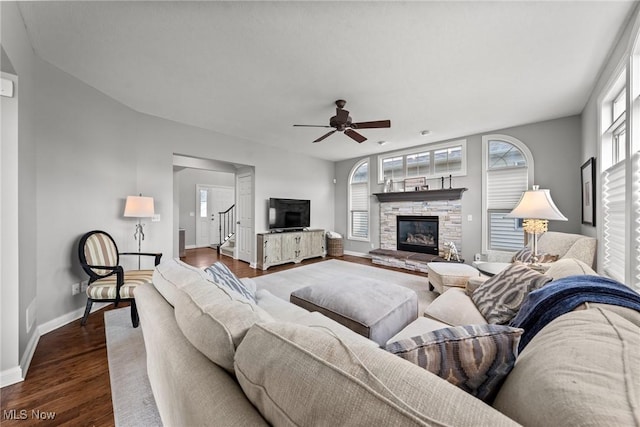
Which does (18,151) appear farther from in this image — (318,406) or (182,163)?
(182,163)

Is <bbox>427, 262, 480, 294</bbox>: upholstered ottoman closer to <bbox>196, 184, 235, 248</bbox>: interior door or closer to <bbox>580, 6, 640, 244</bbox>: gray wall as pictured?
<bbox>580, 6, 640, 244</bbox>: gray wall

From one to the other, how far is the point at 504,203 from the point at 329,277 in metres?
3.45

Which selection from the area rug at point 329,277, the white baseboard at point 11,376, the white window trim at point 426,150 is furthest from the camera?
the white window trim at point 426,150

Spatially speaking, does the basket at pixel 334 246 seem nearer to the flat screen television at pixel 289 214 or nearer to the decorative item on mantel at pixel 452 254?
the flat screen television at pixel 289 214

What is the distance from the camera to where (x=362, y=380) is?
506mm

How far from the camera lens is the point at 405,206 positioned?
18.6ft

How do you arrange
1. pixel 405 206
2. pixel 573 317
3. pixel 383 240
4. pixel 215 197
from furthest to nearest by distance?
1. pixel 215 197
2. pixel 383 240
3. pixel 405 206
4. pixel 573 317

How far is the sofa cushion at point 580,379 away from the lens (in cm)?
41

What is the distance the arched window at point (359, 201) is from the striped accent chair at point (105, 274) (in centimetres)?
472

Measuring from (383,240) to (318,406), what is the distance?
577 cm

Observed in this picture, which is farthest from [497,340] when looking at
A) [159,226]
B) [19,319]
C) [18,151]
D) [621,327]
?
[159,226]

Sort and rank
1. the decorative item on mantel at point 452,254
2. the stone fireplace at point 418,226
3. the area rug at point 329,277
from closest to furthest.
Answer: the area rug at point 329,277, the decorative item on mantel at point 452,254, the stone fireplace at point 418,226

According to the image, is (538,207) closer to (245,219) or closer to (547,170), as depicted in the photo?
(547,170)

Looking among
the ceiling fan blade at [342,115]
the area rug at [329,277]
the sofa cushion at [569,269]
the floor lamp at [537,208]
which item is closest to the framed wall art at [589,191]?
the floor lamp at [537,208]
